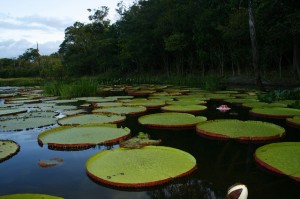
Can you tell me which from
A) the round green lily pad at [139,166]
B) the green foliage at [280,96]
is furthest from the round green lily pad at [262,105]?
the round green lily pad at [139,166]

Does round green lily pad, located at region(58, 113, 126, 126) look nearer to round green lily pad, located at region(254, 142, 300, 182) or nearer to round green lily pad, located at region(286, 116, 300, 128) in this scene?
round green lily pad, located at region(254, 142, 300, 182)

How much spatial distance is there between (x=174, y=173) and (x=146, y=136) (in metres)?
1.60

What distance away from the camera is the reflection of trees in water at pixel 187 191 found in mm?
2607

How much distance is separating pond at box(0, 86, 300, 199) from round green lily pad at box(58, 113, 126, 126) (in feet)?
3.93

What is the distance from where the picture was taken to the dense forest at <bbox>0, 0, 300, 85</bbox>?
42.8ft

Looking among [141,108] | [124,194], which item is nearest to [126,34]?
[141,108]

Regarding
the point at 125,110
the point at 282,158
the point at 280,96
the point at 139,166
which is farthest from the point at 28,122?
the point at 280,96

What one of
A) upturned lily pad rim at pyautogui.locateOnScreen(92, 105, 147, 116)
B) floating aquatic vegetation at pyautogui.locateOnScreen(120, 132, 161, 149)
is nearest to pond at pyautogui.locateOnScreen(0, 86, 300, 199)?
floating aquatic vegetation at pyautogui.locateOnScreen(120, 132, 161, 149)

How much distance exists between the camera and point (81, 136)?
14.9 ft

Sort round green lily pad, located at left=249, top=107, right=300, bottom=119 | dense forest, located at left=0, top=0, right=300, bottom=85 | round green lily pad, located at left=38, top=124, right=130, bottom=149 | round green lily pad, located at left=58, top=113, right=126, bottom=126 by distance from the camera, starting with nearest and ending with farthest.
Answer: round green lily pad, located at left=38, top=124, right=130, bottom=149
round green lily pad, located at left=58, top=113, right=126, bottom=126
round green lily pad, located at left=249, top=107, right=300, bottom=119
dense forest, located at left=0, top=0, right=300, bottom=85

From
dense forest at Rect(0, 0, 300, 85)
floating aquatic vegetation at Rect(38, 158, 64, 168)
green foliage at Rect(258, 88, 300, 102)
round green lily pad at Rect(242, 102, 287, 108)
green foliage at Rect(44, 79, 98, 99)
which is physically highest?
dense forest at Rect(0, 0, 300, 85)

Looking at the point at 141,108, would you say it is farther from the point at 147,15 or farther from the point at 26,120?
the point at 147,15

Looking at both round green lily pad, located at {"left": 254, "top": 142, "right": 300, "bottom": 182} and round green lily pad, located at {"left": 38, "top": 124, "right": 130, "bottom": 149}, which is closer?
round green lily pad, located at {"left": 254, "top": 142, "right": 300, "bottom": 182}

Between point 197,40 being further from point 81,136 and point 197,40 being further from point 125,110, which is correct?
point 81,136
